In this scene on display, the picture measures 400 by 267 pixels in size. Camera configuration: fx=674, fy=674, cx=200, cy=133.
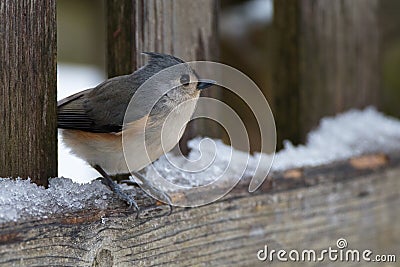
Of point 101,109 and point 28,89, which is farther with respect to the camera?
point 101,109

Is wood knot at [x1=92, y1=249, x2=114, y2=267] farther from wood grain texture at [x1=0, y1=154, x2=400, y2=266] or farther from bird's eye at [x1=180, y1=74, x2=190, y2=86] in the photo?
bird's eye at [x1=180, y1=74, x2=190, y2=86]

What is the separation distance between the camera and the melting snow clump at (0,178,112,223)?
1486mm

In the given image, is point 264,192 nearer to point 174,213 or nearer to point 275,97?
point 174,213

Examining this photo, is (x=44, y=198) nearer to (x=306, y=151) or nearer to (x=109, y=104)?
(x=109, y=104)

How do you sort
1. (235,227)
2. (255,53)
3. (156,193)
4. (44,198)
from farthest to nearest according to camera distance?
1. (255,53)
2. (235,227)
3. (156,193)
4. (44,198)

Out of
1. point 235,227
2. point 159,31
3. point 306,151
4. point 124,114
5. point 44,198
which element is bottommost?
point 235,227

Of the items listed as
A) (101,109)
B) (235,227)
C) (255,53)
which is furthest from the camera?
(255,53)

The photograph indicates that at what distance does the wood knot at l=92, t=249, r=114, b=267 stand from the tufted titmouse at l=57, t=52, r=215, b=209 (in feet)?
0.78

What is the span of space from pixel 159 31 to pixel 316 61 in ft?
2.76

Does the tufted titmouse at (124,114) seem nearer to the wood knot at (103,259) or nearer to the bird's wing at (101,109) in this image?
the bird's wing at (101,109)

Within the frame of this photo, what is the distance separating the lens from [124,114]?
1914mm

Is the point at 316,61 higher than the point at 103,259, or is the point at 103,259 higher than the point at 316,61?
→ the point at 316,61

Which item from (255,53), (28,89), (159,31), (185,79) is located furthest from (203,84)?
(255,53)

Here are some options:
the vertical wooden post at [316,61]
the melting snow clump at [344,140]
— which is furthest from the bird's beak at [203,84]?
the vertical wooden post at [316,61]
